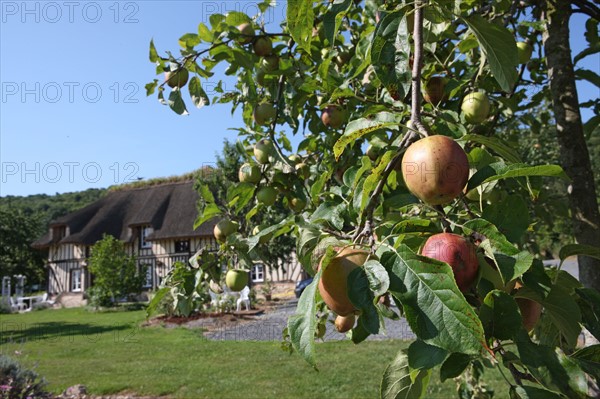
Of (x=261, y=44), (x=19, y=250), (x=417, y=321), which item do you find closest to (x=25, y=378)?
(x=261, y=44)

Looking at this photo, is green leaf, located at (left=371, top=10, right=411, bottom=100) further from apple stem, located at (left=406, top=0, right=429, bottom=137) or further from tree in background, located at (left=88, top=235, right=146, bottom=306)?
tree in background, located at (left=88, top=235, right=146, bottom=306)

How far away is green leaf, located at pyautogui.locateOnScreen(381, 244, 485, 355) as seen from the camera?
0.80 metres

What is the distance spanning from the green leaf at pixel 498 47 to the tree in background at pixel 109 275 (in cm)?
2227

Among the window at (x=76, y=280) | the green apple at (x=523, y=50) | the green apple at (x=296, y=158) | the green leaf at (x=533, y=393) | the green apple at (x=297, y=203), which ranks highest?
the green apple at (x=523, y=50)

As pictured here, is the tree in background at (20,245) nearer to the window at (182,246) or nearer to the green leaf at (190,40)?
the window at (182,246)

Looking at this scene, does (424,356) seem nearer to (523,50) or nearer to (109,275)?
(523,50)

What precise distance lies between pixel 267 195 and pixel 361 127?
3.88ft

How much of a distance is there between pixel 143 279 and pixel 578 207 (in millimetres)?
23409

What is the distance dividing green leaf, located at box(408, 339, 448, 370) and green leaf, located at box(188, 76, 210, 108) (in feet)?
6.58

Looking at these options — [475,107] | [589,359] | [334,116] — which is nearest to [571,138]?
[475,107]

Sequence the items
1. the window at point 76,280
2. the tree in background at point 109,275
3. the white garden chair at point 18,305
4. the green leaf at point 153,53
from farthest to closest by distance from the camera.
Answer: the window at point 76,280 < the white garden chair at point 18,305 < the tree in background at point 109,275 < the green leaf at point 153,53

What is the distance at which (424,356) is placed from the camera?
0.89 m

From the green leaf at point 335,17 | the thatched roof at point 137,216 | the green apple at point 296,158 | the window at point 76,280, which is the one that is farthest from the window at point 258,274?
the green leaf at point 335,17

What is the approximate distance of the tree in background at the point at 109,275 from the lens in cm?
2117
